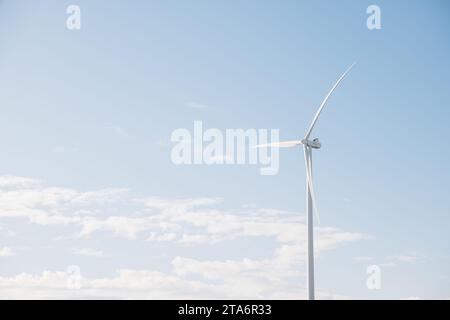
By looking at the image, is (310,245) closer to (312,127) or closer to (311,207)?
(311,207)
